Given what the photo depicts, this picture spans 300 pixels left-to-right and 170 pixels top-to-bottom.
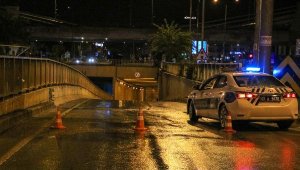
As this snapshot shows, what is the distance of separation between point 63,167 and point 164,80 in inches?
1683

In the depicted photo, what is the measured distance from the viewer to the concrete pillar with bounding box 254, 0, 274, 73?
58.5ft

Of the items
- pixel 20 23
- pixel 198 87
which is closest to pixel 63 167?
pixel 198 87

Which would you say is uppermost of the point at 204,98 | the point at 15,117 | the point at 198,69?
the point at 198,69

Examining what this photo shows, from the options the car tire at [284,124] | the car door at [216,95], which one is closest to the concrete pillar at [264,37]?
the car door at [216,95]

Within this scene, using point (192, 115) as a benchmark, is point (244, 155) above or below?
below

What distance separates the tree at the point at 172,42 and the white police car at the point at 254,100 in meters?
44.4

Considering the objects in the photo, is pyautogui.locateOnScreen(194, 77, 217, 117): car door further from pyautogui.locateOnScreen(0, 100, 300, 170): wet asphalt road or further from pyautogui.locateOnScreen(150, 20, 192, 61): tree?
pyautogui.locateOnScreen(150, 20, 192, 61): tree

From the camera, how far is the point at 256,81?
538 inches

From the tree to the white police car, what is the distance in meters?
44.4

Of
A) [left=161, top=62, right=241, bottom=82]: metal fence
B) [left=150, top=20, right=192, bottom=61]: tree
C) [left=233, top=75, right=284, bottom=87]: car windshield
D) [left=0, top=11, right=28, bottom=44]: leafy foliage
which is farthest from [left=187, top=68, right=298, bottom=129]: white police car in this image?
[left=150, top=20, right=192, bottom=61]: tree

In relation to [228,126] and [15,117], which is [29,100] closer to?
[15,117]

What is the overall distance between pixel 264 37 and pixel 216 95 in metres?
4.74

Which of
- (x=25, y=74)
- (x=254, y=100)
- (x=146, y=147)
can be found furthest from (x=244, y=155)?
(x=25, y=74)

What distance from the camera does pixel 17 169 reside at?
25.5 feet
